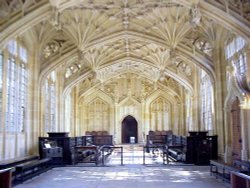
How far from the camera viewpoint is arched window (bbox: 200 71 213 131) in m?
19.9

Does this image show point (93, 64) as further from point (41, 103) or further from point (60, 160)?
point (60, 160)

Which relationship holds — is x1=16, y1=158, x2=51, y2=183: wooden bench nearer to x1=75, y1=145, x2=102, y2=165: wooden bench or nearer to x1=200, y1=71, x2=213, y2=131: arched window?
x1=75, y1=145, x2=102, y2=165: wooden bench

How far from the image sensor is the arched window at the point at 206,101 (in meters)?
19.9

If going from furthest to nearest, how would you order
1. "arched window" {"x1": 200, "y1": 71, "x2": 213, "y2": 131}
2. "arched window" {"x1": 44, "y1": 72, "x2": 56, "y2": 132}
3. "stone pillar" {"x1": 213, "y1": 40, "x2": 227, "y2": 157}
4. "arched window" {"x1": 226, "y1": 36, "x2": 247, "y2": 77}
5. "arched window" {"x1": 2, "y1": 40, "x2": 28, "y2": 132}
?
"arched window" {"x1": 44, "y1": 72, "x2": 56, "y2": 132} → "arched window" {"x1": 200, "y1": 71, "x2": 213, "y2": 131} → "stone pillar" {"x1": 213, "y1": 40, "x2": 227, "y2": 157} → "arched window" {"x1": 2, "y1": 40, "x2": 28, "y2": 132} → "arched window" {"x1": 226, "y1": 36, "x2": 247, "y2": 77}

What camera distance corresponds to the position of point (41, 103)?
1809 centimetres

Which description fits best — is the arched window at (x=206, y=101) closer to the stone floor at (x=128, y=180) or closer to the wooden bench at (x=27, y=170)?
the stone floor at (x=128, y=180)

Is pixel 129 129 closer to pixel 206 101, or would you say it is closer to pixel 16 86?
pixel 206 101

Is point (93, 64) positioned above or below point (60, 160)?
above

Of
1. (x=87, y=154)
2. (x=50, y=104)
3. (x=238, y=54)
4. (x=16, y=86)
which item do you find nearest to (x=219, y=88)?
(x=238, y=54)

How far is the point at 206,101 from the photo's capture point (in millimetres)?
21078

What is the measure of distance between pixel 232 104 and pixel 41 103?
9105 millimetres

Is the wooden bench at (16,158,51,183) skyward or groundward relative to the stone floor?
skyward

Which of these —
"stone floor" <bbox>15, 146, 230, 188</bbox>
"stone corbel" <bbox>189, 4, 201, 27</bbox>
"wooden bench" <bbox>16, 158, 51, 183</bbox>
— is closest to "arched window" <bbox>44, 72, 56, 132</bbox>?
"wooden bench" <bbox>16, 158, 51, 183</bbox>

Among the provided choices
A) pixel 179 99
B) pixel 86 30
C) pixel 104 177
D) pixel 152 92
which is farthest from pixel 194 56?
pixel 152 92
